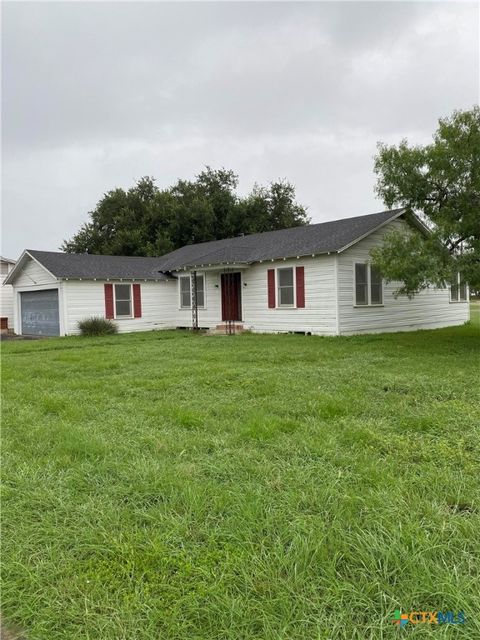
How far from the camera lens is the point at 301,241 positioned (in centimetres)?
1566

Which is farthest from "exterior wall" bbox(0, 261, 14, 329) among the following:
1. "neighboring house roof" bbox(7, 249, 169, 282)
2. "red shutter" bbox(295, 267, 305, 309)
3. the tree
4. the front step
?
the tree

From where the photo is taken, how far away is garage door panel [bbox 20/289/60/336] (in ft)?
57.1

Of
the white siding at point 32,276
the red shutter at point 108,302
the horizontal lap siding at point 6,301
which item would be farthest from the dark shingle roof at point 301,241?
the horizontal lap siding at point 6,301

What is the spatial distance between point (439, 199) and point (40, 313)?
52.3ft

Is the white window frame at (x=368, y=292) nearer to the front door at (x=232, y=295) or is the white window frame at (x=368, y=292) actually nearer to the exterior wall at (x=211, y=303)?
the front door at (x=232, y=295)

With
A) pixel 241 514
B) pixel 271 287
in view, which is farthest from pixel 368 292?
pixel 241 514

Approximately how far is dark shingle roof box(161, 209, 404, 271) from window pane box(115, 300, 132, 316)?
2407 mm

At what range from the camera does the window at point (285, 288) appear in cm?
1486

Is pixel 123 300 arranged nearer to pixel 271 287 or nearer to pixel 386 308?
pixel 271 287

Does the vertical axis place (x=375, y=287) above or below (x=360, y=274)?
below

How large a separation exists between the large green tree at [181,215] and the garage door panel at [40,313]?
471 inches

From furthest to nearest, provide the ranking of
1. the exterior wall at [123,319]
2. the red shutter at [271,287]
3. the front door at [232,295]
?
the front door at [232,295] → the exterior wall at [123,319] → the red shutter at [271,287]

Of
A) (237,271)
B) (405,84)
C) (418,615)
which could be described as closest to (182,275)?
(237,271)

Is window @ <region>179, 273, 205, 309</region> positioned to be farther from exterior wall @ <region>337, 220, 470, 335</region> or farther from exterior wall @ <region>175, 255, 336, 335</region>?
exterior wall @ <region>337, 220, 470, 335</region>
